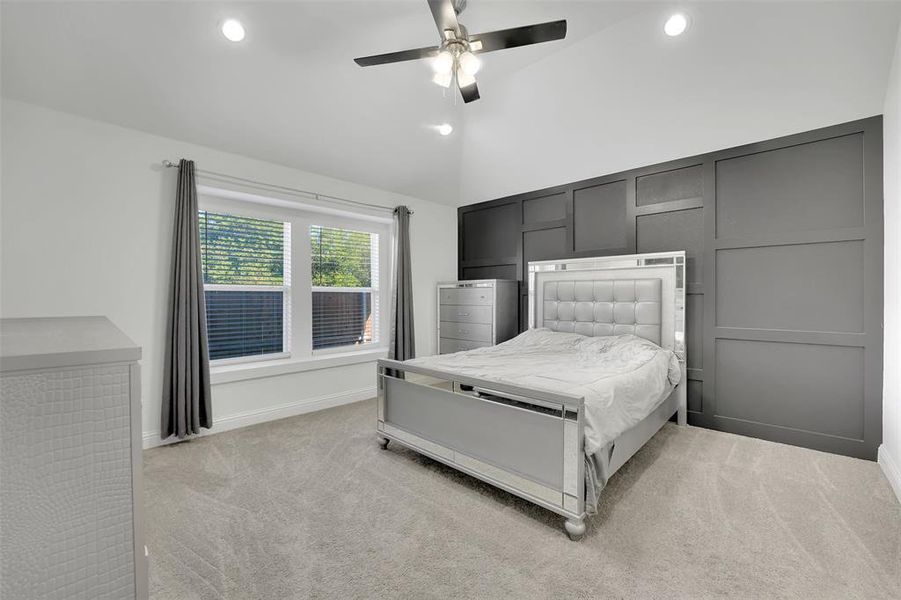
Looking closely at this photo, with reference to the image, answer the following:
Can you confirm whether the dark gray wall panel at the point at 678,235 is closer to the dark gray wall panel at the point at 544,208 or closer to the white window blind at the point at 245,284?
the dark gray wall panel at the point at 544,208

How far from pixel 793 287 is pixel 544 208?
2.46 metres

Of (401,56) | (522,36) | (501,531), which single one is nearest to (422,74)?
(401,56)

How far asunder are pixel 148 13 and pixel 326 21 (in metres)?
1.06

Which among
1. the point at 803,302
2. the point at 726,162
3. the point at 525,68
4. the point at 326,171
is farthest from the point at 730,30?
the point at 326,171

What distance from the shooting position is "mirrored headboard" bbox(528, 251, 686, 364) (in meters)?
3.55

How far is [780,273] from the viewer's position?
3.15m

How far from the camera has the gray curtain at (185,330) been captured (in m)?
3.05

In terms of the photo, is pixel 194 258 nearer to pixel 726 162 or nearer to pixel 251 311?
pixel 251 311

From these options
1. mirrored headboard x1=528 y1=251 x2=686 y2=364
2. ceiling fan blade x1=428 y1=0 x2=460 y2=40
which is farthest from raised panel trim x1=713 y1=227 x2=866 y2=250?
ceiling fan blade x1=428 y1=0 x2=460 y2=40

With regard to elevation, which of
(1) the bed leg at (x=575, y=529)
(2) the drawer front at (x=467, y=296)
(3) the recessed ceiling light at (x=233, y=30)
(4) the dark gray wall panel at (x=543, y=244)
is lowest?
(1) the bed leg at (x=575, y=529)

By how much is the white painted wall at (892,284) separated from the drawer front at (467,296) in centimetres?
317

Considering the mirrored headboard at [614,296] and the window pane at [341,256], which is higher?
the window pane at [341,256]

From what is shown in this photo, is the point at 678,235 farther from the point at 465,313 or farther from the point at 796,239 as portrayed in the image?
the point at 465,313

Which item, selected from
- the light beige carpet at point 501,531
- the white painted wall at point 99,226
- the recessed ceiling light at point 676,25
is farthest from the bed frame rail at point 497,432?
the recessed ceiling light at point 676,25
